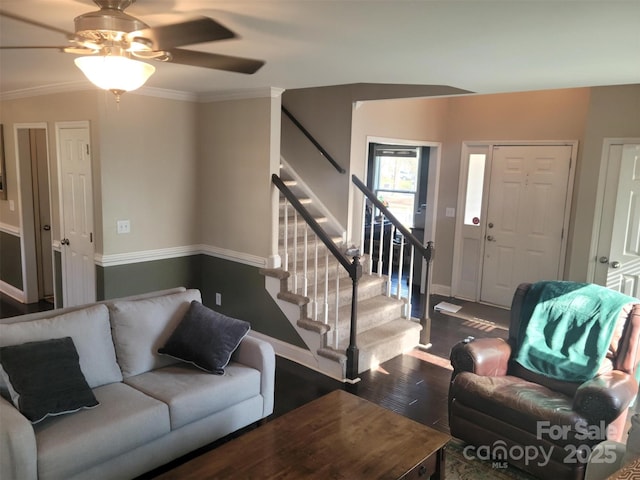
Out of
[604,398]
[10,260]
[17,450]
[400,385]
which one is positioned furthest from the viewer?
[10,260]

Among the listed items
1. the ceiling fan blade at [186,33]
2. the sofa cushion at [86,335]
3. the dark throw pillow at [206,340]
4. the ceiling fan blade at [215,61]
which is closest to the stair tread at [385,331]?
the dark throw pillow at [206,340]

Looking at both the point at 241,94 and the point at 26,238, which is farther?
the point at 26,238

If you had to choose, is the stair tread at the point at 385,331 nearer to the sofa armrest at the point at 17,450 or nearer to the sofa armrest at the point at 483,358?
the sofa armrest at the point at 483,358

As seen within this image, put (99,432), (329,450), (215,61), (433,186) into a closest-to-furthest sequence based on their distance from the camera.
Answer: (329,450)
(99,432)
(215,61)
(433,186)

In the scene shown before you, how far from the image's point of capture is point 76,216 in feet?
15.0

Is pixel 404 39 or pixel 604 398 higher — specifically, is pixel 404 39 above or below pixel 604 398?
above

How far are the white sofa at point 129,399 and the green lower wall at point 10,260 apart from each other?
3314 millimetres

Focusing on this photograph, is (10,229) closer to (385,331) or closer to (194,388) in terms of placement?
(194,388)

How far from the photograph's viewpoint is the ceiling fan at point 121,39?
1.92 meters

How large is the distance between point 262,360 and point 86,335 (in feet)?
3.46

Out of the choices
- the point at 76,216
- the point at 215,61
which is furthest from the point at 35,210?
the point at 215,61

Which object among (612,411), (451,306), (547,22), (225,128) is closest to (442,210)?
(451,306)

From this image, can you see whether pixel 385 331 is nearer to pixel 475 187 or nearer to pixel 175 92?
pixel 475 187

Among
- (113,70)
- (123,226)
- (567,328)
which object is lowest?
(567,328)
